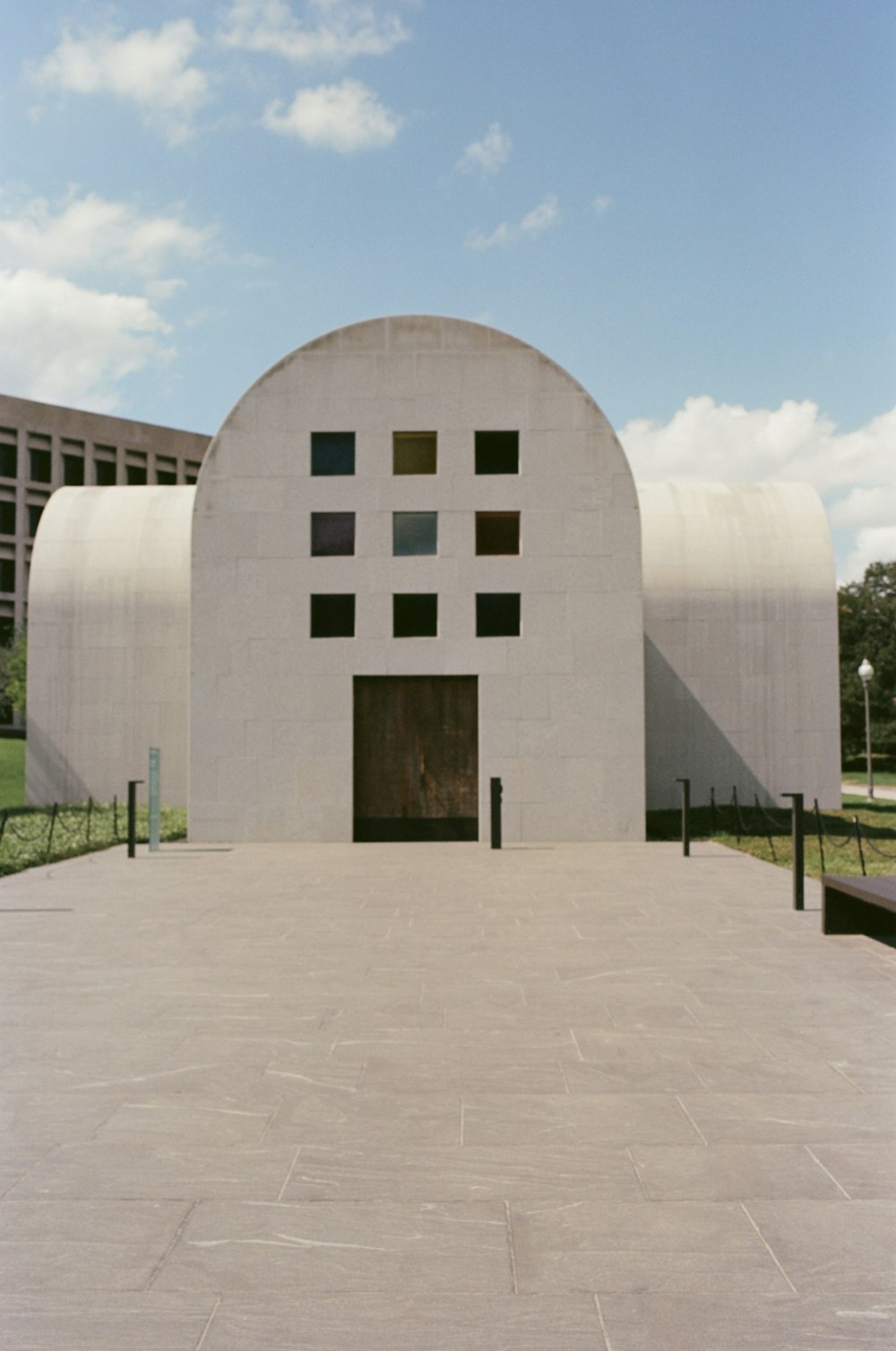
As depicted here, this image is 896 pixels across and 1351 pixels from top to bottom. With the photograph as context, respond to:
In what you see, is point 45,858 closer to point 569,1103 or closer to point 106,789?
point 106,789

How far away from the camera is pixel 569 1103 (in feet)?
18.9

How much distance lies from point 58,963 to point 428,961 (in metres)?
3.08

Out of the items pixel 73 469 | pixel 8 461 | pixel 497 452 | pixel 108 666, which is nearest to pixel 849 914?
pixel 497 452

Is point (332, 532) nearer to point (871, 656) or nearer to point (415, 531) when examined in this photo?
point (415, 531)

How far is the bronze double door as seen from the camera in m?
23.0

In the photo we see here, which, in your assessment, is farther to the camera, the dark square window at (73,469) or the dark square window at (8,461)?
the dark square window at (73,469)

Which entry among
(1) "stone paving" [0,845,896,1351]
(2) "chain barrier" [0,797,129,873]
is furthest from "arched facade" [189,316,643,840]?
(1) "stone paving" [0,845,896,1351]

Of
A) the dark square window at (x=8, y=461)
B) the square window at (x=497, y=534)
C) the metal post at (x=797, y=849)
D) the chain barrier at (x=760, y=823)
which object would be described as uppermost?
the dark square window at (x=8, y=461)

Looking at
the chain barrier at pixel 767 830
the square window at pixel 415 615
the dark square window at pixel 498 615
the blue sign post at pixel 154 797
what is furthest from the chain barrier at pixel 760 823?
the blue sign post at pixel 154 797

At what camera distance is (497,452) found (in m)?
23.5

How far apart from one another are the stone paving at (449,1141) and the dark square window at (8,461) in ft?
237

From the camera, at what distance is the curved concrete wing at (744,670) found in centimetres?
2848

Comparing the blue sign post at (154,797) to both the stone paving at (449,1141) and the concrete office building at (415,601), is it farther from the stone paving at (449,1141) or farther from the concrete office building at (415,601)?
the stone paving at (449,1141)

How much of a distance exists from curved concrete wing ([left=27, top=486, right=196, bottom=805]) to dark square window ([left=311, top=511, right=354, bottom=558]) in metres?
7.31
